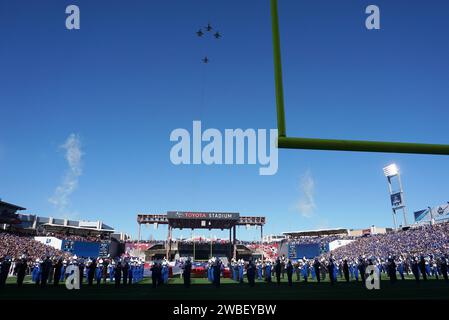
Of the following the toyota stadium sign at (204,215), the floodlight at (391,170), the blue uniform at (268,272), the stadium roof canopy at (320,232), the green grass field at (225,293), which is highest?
the floodlight at (391,170)

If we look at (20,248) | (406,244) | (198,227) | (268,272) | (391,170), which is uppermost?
(391,170)

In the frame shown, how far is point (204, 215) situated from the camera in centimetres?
4678

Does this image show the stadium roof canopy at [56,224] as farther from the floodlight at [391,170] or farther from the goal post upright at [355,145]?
the goal post upright at [355,145]

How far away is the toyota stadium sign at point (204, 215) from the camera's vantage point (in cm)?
4616

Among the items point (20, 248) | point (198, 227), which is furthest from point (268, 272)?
point (198, 227)

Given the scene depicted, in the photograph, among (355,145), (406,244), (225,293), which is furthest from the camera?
(406,244)

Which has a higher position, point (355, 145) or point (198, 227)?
point (198, 227)

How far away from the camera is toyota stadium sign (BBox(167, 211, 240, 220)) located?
46.2m

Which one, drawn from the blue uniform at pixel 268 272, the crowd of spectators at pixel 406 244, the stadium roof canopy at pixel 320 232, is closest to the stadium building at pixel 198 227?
the stadium roof canopy at pixel 320 232

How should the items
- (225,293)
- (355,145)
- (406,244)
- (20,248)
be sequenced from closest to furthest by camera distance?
Answer: (355,145)
(225,293)
(20,248)
(406,244)

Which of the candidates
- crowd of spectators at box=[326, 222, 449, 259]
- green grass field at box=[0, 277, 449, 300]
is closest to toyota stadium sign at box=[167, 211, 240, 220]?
crowd of spectators at box=[326, 222, 449, 259]

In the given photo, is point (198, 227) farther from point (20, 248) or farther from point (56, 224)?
point (56, 224)
